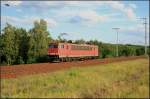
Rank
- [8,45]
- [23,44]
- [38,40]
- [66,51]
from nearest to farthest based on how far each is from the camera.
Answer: [66,51]
[8,45]
[23,44]
[38,40]

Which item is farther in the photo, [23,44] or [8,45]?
[23,44]

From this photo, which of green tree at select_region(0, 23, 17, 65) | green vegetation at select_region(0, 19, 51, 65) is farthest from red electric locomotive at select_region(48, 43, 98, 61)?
green tree at select_region(0, 23, 17, 65)

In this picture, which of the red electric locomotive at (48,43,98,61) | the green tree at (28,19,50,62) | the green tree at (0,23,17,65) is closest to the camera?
the red electric locomotive at (48,43,98,61)

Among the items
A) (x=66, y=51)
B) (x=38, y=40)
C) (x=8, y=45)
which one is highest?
(x=38, y=40)

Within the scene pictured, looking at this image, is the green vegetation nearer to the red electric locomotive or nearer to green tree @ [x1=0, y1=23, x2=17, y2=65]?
green tree @ [x1=0, y1=23, x2=17, y2=65]

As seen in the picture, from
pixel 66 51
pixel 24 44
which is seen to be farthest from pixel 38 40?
pixel 66 51

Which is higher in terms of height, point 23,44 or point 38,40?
point 38,40

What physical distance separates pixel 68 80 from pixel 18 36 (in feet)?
175

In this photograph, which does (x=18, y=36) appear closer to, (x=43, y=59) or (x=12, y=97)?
(x=43, y=59)

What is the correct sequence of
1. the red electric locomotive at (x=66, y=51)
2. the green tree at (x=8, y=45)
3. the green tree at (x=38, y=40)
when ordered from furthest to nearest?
the green tree at (x=38, y=40)
the green tree at (x=8, y=45)
the red electric locomotive at (x=66, y=51)

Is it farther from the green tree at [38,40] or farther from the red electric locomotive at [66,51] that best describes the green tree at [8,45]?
the red electric locomotive at [66,51]

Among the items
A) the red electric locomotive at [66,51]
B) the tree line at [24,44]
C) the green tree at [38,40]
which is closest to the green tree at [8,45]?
the tree line at [24,44]

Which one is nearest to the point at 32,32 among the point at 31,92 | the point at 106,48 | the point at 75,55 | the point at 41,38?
the point at 41,38

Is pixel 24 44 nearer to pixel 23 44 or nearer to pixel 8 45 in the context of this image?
pixel 23 44
